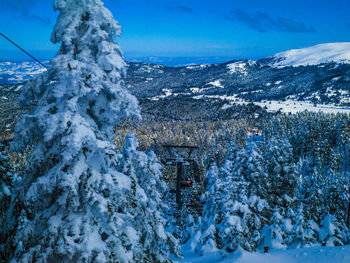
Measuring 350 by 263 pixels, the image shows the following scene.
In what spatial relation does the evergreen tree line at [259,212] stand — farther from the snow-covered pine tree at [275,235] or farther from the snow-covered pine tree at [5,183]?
the snow-covered pine tree at [5,183]

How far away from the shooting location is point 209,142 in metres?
90.6

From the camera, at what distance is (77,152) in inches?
179

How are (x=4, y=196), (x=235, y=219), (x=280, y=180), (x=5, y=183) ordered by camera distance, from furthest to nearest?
(x=280, y=180) → (x=235, y=219) → (x=5, y=183) → (x=4, y=196)

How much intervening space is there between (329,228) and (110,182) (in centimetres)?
1470

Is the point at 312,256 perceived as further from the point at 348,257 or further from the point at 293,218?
the point at 293,218

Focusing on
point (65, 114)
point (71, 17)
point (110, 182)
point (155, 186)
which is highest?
point (71, 17)

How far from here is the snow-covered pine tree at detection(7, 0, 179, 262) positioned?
4.50m

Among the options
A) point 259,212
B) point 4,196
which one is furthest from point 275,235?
point 4,196

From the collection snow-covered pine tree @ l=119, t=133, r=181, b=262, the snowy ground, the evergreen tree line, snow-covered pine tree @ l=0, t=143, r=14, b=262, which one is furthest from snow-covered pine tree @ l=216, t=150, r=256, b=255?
snow-covered pine tree @ l=0, t=143, r=14, b=262

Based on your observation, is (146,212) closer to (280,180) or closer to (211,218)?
(211,218)

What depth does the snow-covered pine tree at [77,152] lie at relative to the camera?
450 centimetres

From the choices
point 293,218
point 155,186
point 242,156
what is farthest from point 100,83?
point 242,156

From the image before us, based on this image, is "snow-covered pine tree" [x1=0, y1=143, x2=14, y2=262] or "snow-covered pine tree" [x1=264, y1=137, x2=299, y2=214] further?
"snow-covered pine tree" [x1=264, y1=137, x2=299, y2=214]

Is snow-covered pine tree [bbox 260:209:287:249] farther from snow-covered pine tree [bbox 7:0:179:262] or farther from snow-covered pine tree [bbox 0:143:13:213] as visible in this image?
snow-covered pine tree [bbox 0:143:13:213]
